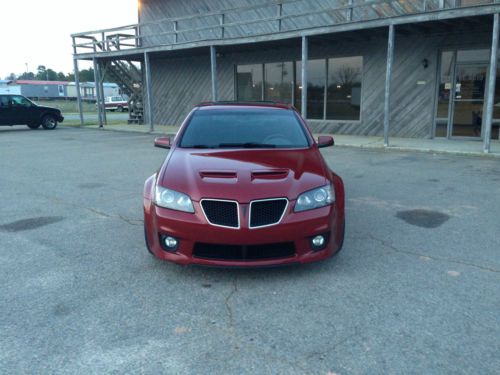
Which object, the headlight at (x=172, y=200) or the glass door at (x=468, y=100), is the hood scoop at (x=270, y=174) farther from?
the glass door at (x=468, y=100)

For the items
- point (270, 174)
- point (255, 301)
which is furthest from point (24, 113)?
point (255, 301)

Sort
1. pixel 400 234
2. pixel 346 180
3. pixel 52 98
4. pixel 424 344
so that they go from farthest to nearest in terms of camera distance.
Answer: pixel 52 98
pixel 346 180
pixel 400 234
pixel 424 344

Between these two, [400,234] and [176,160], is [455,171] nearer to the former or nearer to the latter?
[400,234]

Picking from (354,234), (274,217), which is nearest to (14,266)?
(274,217)

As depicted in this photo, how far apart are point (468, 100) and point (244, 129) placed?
35.0 feet

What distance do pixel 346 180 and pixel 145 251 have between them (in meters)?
4.70

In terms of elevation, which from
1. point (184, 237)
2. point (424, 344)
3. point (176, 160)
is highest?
point (176, 160)

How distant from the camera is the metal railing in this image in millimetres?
12688

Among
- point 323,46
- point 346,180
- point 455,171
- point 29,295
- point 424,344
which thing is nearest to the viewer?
point 424,344

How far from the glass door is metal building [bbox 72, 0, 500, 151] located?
0.03 meters

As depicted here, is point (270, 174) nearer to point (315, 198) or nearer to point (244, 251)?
point (315, 198)

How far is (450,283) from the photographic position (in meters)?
3.48

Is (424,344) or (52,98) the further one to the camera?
(52,98)

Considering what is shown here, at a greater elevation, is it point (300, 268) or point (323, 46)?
point (323, 46)
